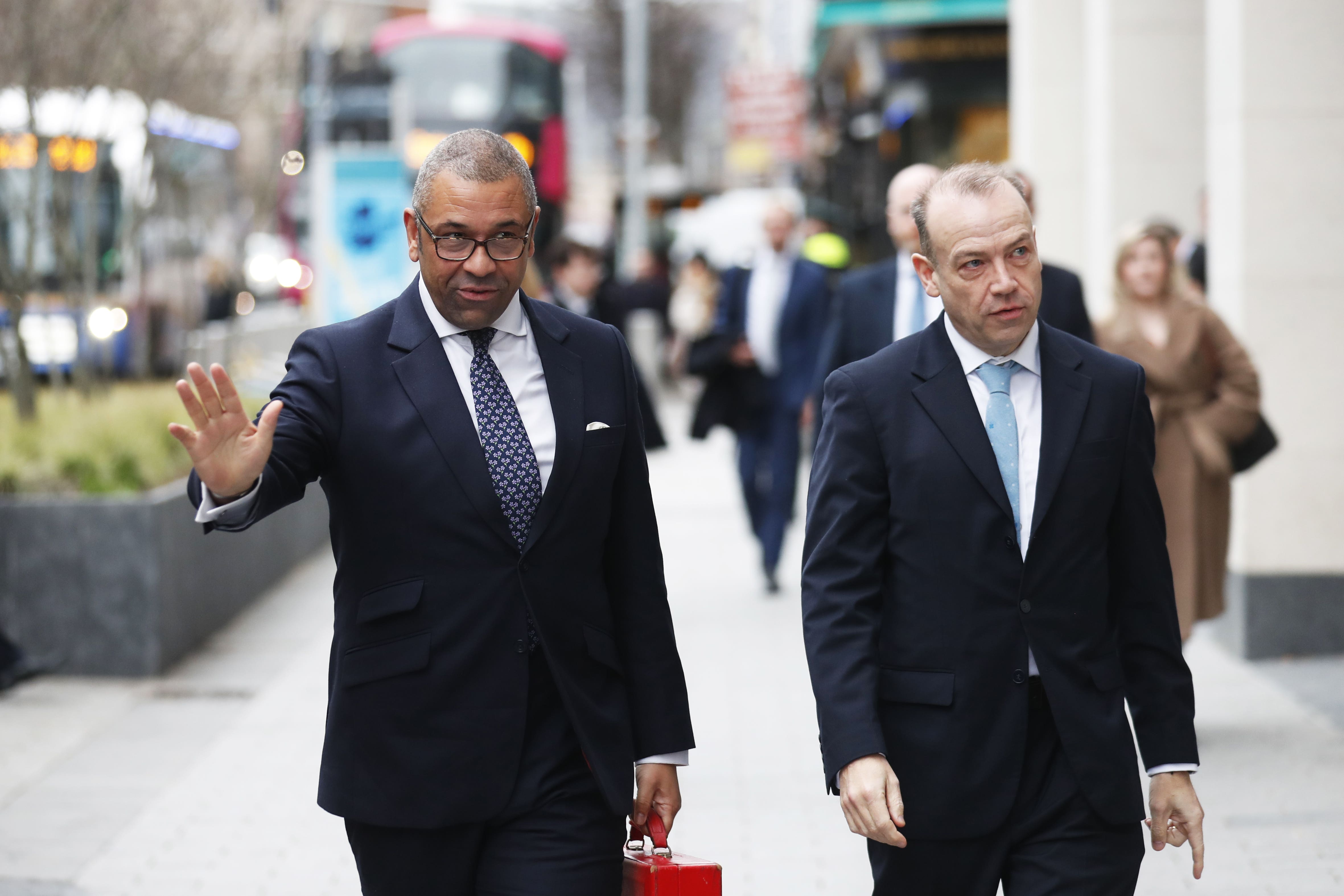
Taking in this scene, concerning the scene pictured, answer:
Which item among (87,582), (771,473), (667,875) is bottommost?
(87,582)

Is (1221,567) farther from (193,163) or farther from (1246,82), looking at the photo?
(193,163)

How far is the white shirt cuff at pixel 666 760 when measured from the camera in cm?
324

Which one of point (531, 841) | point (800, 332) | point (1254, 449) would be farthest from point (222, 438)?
point (800, 332)

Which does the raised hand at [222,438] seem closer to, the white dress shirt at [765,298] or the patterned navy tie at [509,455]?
the patterned navy tie at [509,455]

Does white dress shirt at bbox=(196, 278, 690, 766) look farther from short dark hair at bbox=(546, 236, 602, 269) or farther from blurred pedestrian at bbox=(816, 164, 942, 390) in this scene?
short dark hair at bbox=(546, 236, 602, 269)

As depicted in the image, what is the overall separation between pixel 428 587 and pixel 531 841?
47cm

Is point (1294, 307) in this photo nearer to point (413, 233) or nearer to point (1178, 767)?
point (1178, 767)

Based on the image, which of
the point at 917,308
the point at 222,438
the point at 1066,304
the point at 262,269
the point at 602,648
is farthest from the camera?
the point at 262,269

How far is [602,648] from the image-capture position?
3.18 m

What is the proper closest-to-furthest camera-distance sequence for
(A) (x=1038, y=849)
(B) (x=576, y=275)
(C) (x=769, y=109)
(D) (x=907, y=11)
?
(A) (x=1038, y=849) < (B) (x=576, y=275) < (D) (x=907, y=11) < (C) (x=769, y=109)

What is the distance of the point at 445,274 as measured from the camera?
121 inches

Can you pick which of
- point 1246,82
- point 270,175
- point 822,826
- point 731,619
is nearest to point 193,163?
point 270,175

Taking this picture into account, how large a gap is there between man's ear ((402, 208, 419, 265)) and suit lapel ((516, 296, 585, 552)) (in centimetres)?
25

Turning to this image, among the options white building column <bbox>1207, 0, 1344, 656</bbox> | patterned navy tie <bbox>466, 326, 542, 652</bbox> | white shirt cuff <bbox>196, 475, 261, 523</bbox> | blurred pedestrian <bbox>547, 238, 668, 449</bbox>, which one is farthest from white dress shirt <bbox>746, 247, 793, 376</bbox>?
white shirt cuff <bbox>196, 475, 261, 523</bbox>
